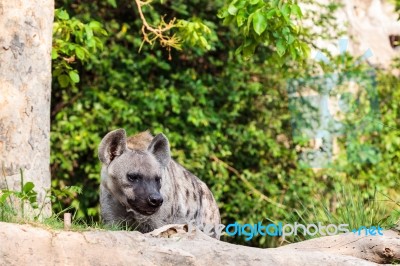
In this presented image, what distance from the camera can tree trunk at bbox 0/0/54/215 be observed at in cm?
579

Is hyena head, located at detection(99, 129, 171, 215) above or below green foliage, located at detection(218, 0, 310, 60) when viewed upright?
below

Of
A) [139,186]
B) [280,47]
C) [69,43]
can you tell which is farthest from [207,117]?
[139,186]

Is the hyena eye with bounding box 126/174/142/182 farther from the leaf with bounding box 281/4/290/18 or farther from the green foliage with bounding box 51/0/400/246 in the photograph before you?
the green foliage with bounding box 51/0/400/246

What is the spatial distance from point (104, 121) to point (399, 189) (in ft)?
10.6

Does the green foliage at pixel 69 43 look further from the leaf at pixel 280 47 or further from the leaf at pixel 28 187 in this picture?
the leaf at pixel 28 187

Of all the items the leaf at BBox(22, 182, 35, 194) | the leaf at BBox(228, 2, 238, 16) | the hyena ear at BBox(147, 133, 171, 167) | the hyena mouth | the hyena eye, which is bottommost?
the hyena mouth

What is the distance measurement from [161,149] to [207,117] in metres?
3.53

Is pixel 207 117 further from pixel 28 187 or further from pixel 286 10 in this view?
pixel 28 187

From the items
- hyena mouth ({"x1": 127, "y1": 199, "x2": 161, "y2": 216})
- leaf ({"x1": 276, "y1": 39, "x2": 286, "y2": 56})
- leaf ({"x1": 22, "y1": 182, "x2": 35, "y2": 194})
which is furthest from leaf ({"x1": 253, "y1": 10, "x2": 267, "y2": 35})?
A: leaf ({"x1": 22, "y1": 182, "x2": 35, "y2": 194})

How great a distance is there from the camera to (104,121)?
31.3 feet

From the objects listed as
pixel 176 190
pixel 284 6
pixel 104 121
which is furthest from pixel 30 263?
pixel 104 121

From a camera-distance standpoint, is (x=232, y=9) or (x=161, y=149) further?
(x=232, y=9)

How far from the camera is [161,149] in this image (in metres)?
6.48

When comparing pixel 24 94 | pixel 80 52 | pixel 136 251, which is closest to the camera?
pixel 136 251
